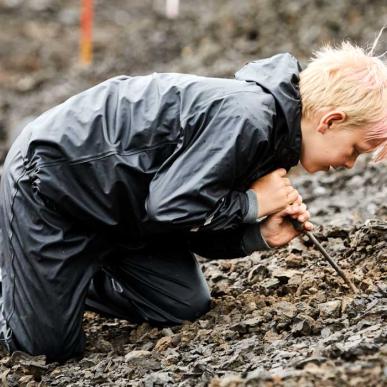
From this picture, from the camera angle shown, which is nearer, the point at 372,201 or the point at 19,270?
the point at 19,270

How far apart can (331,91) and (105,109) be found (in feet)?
3.32

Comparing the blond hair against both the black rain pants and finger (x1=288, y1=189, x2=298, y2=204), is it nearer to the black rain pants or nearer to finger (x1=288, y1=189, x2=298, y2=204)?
finger (x1=288, y1=189, x2=298, y2=204)

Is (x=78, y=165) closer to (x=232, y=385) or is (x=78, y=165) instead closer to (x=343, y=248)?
(x=232, y=385)

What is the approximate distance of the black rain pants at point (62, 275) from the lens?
4.20 m

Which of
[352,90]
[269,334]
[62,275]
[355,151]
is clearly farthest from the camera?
[62,275]

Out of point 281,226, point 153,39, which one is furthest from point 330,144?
point 153,39

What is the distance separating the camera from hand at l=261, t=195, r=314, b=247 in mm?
4215

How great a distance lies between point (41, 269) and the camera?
4219mm

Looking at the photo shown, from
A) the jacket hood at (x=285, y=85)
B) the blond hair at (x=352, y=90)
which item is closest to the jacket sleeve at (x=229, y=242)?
the jacket hood at (x=285, y=85)

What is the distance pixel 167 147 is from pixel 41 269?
0.86 m

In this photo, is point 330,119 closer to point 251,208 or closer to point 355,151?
point 355,151

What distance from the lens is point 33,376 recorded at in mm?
4184

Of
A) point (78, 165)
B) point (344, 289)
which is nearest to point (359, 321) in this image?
point (344, 289)

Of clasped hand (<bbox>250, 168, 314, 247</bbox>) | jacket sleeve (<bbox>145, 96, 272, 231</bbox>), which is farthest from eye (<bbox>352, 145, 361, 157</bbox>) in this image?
jacket sleeve (<bbox>145, 96, 272, 231</bbox>)
